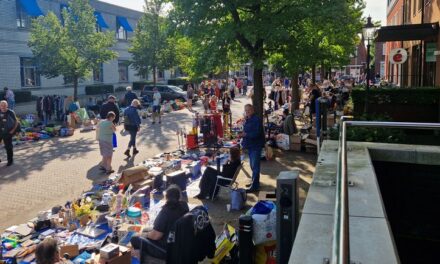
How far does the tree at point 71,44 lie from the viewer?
2553 centimetres

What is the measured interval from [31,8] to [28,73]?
468 cm

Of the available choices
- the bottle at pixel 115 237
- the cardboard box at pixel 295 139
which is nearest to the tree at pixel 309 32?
the cardboard box at pixel 295 139

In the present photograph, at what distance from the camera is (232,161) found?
9.16 m

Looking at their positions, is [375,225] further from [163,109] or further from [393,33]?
[163,109]

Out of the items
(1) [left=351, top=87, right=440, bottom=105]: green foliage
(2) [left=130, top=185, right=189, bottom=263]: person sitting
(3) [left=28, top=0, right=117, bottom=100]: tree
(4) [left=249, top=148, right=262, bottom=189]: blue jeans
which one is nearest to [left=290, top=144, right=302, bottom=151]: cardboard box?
(1) [left=351, top=87, right=440, bottom=105]: green foliage

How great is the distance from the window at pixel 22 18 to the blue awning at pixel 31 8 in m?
0.61

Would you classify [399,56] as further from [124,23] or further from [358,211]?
[124,23]

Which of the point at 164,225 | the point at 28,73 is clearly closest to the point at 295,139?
the point at 164,225

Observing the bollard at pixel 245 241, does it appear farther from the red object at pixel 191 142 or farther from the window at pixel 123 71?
the window at pixel 123 71

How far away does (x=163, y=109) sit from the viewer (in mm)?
26828

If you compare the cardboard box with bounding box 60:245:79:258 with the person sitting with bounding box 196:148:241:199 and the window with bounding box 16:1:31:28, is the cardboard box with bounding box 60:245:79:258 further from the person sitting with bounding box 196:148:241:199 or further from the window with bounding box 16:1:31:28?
the window with bounding box 16:1:31:28

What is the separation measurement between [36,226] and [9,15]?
26580 mm

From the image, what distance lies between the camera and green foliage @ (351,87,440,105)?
14.0 meters

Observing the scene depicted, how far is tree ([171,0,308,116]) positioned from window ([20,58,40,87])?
2124 cm
